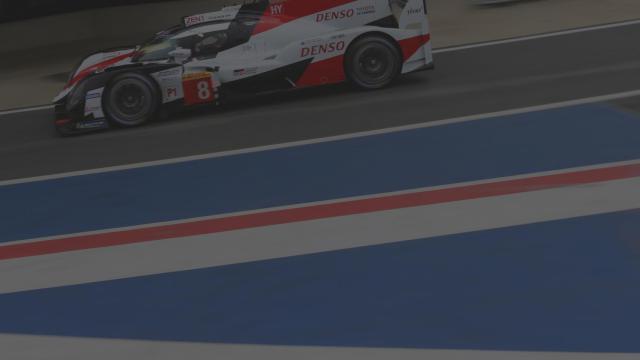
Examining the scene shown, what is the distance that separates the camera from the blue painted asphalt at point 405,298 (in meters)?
6.42

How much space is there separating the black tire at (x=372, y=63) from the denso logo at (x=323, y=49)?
0.50 ft

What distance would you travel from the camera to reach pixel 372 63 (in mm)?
12695

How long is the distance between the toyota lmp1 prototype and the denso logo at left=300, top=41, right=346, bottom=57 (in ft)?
0.04

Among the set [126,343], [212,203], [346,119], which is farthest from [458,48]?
[126,343]

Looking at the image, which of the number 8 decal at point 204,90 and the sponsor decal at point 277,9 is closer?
the number 8 decal at point 204,90

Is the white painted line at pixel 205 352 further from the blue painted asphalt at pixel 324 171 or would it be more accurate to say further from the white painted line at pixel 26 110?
the white painted line at pixel 26 110

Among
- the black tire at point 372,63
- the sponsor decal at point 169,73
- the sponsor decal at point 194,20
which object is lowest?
the black tire at point 372,63

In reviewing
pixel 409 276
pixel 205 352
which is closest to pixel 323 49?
pixel 409 276

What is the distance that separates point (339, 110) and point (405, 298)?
5523mm

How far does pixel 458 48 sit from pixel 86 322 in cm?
928

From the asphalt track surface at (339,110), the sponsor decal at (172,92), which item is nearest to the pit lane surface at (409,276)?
the asphalt track surface at (339,110)

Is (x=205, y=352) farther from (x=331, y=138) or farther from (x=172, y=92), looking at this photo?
(x=172, y=92)

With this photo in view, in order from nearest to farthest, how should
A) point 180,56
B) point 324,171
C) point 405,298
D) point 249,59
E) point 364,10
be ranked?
1. point 405,298
2. point 324,171
3. point 180,56
4. point 249,59
5. point 364,10

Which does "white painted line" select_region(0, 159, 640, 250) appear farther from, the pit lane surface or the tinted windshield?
the tinted windshield
